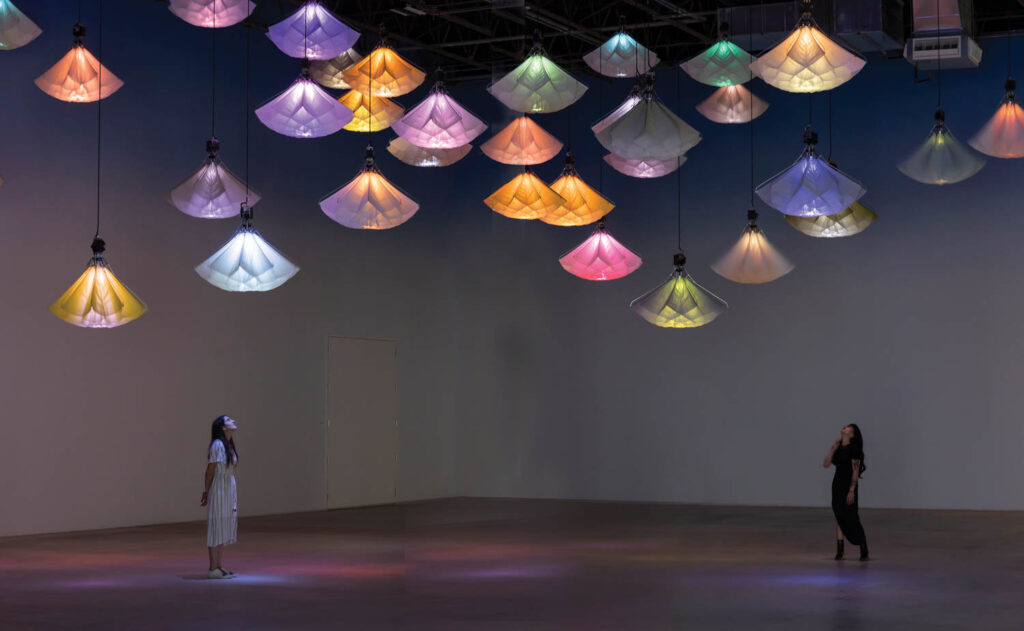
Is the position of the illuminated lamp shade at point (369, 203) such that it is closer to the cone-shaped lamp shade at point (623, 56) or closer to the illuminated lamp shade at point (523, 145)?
the illuminated lamp shade at point (523, 145)

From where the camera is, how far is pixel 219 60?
18.8m

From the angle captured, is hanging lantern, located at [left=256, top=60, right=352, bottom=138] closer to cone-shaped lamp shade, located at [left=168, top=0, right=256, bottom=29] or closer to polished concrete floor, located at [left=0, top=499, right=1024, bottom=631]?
cone-shaped lamp shade, located at [left=168, top=0, right=256, bottom=29]

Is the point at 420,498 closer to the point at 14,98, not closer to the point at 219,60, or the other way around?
the point at 219,60

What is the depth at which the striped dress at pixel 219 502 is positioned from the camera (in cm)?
1156

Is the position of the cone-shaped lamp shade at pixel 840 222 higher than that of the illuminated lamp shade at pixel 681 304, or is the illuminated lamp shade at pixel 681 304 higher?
the cone-shaped lamp shade at pixel 840 222

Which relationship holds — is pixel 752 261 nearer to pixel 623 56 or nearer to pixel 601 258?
pixel 601 258

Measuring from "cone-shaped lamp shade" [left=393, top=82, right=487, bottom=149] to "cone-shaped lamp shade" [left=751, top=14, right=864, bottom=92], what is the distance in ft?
10.4

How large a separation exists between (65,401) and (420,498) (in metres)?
7.69

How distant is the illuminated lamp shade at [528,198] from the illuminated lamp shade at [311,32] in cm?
248

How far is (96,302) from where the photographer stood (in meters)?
12.7

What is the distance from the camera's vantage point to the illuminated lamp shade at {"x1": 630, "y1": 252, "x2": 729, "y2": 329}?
582 inches

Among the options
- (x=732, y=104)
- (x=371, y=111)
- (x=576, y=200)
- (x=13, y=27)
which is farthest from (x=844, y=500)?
(x=13, y=27)

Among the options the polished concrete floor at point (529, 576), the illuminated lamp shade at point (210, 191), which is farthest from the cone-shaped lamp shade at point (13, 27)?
the polished concrete floor at point (529, 576)

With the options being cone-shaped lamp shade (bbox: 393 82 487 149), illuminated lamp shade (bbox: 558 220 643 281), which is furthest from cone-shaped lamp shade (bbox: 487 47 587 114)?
illuminated lamp shade (bbox: 558 220 643 281)
